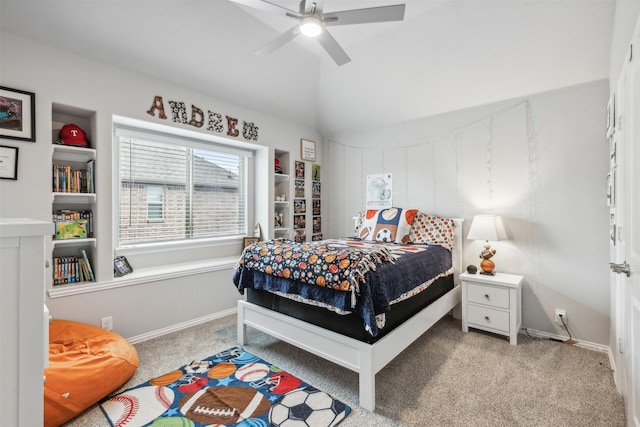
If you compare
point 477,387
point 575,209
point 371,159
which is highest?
point 371,159

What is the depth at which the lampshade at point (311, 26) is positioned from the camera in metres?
1.94

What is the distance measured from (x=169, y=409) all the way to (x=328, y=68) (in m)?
3.60

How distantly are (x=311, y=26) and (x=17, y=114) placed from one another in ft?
7.10

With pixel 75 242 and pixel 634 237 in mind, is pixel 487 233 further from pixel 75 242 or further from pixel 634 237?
pixel 75 242

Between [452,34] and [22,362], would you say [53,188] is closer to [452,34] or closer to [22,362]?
[22,362]

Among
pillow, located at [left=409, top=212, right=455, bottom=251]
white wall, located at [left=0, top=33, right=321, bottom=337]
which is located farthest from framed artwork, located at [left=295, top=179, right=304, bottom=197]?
pillow, located at [left=409, top=212, right=455, bottom=251]

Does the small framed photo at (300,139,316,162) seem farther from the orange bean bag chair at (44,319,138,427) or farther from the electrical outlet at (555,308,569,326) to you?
the electrical outlet at (555,308,569,326)

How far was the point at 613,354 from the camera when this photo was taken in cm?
230

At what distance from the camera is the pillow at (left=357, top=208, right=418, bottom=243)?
328cm

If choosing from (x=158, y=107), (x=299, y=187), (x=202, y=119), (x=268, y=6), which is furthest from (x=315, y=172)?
(x=268, y=6)

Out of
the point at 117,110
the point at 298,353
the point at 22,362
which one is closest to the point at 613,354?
the point at 298,353

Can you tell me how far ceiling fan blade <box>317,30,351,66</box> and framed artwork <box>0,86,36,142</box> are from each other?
215 cm

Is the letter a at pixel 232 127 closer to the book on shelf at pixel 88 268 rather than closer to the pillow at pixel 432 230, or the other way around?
the book on shelf at pixel 88 268

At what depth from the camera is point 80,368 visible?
1.79 m
